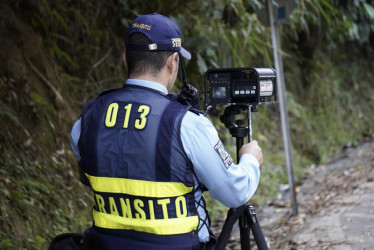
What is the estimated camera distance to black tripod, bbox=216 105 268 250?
266 cm

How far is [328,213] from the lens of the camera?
17.5ft

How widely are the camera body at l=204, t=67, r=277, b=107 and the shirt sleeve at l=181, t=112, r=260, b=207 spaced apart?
657mm

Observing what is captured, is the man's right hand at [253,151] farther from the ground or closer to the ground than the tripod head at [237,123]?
closer to the ground

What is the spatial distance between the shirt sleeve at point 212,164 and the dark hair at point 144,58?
241mm

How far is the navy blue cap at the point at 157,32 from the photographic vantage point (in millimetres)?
2162

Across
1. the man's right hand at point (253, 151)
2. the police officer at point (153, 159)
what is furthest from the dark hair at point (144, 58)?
the man's right hand at point (253, 151)

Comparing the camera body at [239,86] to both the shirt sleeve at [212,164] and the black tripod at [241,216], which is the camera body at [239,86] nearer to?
the black tripod at [241,216]

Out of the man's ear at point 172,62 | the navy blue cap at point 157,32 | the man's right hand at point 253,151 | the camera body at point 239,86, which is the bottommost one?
the man's right hand at point 253,151

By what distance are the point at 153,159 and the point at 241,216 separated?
0.87 meters

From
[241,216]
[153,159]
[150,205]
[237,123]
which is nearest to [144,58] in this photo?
[153,159]

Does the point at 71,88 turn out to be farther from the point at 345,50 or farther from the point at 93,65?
the point at 345,50

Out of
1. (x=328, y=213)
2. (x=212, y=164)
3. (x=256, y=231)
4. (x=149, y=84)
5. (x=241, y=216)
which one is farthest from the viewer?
(x=328, y=213)

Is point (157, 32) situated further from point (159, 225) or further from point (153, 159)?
point (159, 225)

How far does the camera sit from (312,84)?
34.2 feet
